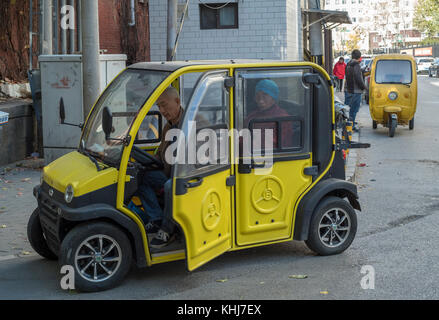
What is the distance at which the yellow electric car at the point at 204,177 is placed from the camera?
5656mm

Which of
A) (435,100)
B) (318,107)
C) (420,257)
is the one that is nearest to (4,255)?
(318,107)

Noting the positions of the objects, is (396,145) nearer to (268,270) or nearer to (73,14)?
(73,14)

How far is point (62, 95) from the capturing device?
11297mm

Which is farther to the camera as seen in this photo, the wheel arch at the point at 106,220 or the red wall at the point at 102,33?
the red wall at the point at 102,33

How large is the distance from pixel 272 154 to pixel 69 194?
1.82 metres

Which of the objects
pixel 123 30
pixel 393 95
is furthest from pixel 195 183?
pixel 123 30

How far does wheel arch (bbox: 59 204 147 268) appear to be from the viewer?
218 inches

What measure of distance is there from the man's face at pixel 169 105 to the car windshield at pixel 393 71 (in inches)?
490

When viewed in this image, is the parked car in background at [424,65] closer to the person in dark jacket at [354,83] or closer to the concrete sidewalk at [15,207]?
the person in dark jacket at [354,83]

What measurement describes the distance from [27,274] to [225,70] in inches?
99.1

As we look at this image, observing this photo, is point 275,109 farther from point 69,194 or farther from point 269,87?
point 69,194

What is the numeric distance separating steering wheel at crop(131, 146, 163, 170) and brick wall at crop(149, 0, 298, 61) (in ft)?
53.3

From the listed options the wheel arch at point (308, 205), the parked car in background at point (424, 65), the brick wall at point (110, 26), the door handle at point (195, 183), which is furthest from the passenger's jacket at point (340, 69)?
the parked car in background at point (424, 65)

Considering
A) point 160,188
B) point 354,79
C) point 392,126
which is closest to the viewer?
point 160,188
